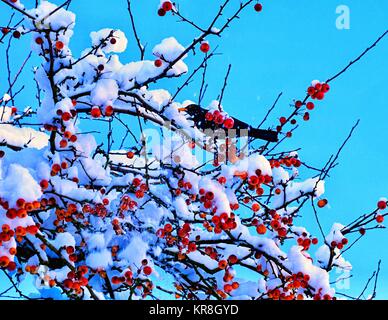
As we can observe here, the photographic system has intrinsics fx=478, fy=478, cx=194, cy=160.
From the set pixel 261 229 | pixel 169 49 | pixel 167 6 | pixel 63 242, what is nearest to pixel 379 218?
pixel 261 229

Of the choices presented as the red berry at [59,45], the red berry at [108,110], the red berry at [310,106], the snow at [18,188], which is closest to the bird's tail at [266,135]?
the red berry at [310,106]

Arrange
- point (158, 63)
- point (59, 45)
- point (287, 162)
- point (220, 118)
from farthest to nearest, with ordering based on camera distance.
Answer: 1. point (287, 162)
2. point (220, 118)
3. point (158, 63)
4. point (59, 45)

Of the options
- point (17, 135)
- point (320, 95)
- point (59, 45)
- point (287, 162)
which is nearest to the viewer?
point (59, 45)

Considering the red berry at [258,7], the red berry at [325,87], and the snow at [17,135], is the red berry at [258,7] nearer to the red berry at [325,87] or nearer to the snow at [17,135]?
the red berry at [325,87]

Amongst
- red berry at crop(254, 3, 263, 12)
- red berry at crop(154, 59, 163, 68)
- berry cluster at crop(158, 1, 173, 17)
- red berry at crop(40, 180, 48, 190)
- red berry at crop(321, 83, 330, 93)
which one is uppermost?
red berry at crop(254, 3, 263, 12)

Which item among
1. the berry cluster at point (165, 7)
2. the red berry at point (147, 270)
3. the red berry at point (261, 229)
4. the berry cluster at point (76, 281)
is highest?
the berry cluster at point (165, 7)

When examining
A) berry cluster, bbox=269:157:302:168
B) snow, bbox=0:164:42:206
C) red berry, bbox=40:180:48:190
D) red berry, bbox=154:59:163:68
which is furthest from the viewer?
berry cluster, bbox=269:157:302:168

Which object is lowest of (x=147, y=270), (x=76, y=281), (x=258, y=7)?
(x=76, y=281)

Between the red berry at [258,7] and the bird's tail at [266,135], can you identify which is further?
the bird's tail at [266,135]

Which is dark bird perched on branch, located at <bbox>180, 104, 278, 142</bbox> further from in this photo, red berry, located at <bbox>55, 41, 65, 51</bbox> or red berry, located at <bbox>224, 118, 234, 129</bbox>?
red berry, located at <bbox>55, 41, 65, 51</bbox>

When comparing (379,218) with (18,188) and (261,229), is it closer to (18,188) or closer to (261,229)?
(261,229)

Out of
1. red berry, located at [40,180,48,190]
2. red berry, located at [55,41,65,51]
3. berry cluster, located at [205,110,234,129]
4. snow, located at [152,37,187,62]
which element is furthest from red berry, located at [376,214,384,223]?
red berry, located at [55,41,65,51]
